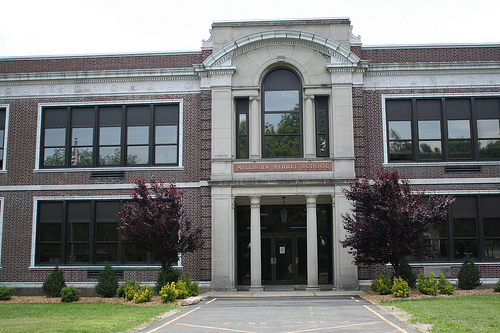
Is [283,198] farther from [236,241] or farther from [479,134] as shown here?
[479,134]

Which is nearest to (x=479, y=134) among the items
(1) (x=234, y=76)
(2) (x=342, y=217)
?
(2) (x=342, y=217)

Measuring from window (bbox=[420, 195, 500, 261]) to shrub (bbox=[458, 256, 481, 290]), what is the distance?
98cm

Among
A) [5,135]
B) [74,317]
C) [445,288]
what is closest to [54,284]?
[5,135]

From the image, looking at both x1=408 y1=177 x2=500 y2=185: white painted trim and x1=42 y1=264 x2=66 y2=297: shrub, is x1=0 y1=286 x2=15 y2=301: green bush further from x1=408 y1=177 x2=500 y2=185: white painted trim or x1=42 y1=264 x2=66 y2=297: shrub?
x1=408 y1=177 x2=500 y2=185: white painted trim

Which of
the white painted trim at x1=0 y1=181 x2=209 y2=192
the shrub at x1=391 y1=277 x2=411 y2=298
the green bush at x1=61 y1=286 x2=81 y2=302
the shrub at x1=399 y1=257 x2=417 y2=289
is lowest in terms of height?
the green bush at x1=61 y1=286 x2=81 y2=302

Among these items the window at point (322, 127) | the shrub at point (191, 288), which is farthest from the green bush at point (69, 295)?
the window at point (322, 127)

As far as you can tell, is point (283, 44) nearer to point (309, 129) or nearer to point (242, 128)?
point (309, 129)

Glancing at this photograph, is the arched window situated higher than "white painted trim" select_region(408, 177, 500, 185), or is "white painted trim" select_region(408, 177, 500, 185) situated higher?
the arched window

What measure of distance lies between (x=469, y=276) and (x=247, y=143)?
35.7 ft

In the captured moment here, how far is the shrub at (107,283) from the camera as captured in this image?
21641mm

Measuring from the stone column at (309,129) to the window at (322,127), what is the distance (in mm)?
333

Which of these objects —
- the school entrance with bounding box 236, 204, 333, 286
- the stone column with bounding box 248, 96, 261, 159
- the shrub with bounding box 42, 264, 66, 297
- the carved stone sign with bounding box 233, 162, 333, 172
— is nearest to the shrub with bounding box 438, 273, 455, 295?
the school entrance with bounding box 236, 204, 333, 286

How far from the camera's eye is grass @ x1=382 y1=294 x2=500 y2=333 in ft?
38.4

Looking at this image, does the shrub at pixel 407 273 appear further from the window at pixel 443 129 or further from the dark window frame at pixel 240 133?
the dark window frame at pixel 240 133
